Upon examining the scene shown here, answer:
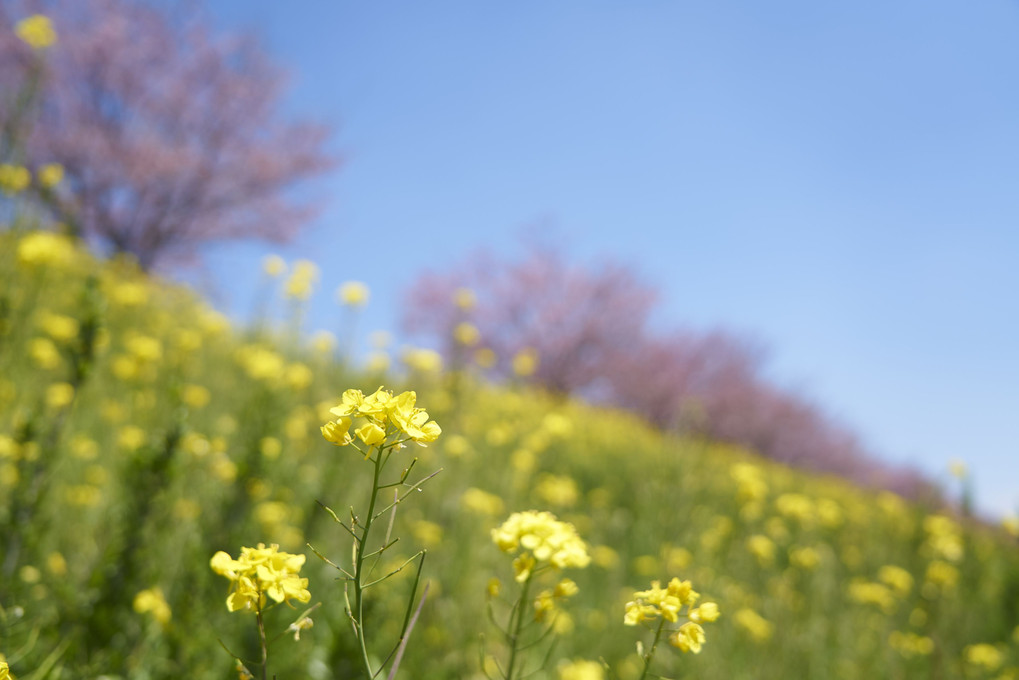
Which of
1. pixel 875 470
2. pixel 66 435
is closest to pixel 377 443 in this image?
Answer: pixel 66 435

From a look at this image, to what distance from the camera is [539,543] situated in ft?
3.25

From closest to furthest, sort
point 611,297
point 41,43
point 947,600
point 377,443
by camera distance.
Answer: point 377,443 → point 41,43 → point 947,600 → point 611,297

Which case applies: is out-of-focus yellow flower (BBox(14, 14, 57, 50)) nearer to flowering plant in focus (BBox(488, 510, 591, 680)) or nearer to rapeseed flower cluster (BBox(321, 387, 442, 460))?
rapeseed flower cluster (BBox(321, 387, 442, 460))

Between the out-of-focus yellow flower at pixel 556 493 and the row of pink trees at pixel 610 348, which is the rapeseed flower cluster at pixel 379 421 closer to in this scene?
the out-of-focus yellow flower at pixel 556 493

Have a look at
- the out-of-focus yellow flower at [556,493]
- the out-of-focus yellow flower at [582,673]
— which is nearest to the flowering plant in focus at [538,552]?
the out-of-focus yellow flower at [582,673]

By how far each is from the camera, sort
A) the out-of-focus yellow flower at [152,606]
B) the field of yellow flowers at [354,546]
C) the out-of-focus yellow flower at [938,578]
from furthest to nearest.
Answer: the out-of-focus yellow flower at [938,578] → the out-of-focus yellow flower at [152,606] → the field of yellow flowers at [354,546]

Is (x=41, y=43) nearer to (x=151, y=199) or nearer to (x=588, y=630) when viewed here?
(x=588, y=630)

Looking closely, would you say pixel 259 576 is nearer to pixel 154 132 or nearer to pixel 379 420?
pixel 379 420

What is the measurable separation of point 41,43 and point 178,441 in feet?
6.54

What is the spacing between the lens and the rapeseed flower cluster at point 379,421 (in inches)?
31.4

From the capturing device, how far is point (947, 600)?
3.95 m

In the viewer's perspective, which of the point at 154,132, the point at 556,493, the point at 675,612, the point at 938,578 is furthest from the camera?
the point at 154,132

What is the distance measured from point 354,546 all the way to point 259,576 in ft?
0.43

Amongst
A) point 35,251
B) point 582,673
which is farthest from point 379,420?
point 35,251
